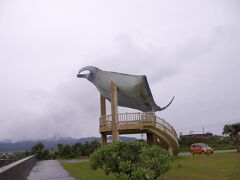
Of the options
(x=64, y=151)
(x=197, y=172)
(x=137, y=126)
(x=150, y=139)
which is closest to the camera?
(x=197, y=172)

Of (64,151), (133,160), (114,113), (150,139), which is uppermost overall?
(114,113)

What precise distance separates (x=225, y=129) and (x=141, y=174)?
28.9 meters

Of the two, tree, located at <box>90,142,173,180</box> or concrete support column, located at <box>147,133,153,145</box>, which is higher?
concrete support column, located at <box>147,133,153,145</box>

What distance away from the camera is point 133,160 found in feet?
Result: 34.3

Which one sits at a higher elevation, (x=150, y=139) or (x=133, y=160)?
(x=150, y=139)

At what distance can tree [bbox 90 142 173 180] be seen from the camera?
371 inches

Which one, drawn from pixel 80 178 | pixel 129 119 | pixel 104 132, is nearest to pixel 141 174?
pixel 80 178

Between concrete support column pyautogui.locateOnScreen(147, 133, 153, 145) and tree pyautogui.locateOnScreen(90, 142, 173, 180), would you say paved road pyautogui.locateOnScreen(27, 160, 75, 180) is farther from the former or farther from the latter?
concrete support column pyautogui.locateOnScreen(147, 133, 153, 145)

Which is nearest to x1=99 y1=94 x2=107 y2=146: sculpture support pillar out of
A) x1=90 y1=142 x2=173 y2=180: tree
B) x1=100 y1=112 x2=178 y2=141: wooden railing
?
x1=100 y1=112 x2=178 y2=141: wooden railing

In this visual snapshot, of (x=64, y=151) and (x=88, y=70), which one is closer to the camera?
(x=88, y=70)

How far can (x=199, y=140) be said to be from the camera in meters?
49.1

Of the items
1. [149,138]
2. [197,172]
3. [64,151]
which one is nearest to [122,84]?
[149,138]

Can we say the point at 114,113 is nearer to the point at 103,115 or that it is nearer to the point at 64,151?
the point at 103,115

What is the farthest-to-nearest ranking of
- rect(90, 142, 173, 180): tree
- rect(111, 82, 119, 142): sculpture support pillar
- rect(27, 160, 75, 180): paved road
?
1. rect(111, 82, 119, 142): sculpture support pillar
2. rect(27, 160, 75, 180): paved road
3. rect(90, 142, 173, 180): tree
